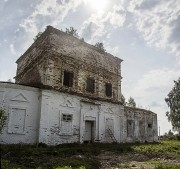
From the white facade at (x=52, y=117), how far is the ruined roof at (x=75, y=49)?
3692mm

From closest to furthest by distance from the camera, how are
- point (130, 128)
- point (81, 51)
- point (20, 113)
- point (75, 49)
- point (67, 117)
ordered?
point (20, 113) → point (67, 117) → point (75, 49) → point (81, 51) → point (130, 128)

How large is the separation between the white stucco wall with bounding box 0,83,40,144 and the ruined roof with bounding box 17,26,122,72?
14.3ft

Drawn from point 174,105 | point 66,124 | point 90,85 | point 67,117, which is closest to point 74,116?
point 67,117

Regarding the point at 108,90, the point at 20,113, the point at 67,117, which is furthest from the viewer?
the point at 108,90

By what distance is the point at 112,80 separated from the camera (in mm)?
23250

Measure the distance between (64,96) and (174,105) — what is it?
30329mm

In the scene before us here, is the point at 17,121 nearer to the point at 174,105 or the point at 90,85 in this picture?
the point at 90,85

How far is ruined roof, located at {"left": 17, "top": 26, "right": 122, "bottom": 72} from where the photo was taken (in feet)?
62.6

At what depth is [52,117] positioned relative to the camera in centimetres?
1744

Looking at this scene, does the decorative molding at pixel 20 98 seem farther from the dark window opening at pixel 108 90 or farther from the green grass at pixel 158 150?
the green grass at pixel 158 150

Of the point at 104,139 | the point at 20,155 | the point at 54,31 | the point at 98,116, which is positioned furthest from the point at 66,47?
the point at 20,155

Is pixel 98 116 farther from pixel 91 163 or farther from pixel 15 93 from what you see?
pixel 91 163

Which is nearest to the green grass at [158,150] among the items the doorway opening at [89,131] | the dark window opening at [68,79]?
the doorway opening at [89,131]

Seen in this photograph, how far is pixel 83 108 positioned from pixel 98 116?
1912mm
